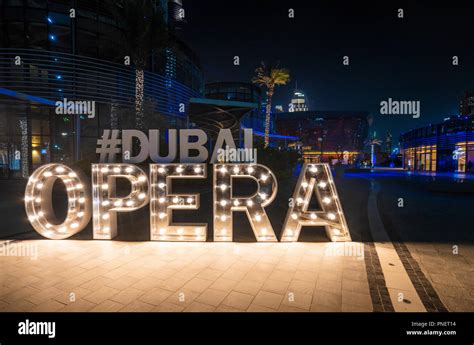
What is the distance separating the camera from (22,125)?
18938 mm

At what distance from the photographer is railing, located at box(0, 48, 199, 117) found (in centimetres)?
1716

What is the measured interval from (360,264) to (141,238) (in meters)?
4.95

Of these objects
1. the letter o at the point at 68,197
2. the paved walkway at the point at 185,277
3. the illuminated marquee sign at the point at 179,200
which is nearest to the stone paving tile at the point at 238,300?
the paved walkway at the point at 185,277

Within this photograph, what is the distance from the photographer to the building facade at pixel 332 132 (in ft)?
294

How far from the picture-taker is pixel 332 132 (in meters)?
92.4

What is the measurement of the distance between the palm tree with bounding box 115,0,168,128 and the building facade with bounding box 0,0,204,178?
3.55 feet

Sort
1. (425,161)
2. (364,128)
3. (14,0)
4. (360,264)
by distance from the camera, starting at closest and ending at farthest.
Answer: (360,264) → (14,0) → (425,161) → (364,128)

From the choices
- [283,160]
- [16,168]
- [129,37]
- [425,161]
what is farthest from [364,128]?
[16,168]

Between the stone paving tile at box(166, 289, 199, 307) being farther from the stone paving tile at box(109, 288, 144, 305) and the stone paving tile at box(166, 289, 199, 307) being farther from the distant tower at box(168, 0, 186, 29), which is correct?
the distant tower at box(168, 0, 186, 29)

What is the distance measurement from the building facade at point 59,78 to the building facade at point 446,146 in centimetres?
3681

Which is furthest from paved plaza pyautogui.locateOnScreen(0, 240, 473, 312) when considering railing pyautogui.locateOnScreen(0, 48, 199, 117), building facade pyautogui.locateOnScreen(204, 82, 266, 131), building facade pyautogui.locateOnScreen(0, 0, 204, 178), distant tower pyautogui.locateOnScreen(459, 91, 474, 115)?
distant tower pyautogui.locateOnScreen(459, 91, 474, 115)

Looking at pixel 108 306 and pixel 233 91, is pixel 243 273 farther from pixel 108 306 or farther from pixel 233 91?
pixel 233 91

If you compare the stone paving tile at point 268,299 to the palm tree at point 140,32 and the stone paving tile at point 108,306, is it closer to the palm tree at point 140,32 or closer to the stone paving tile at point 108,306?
the stone paving tile at point 108,306
